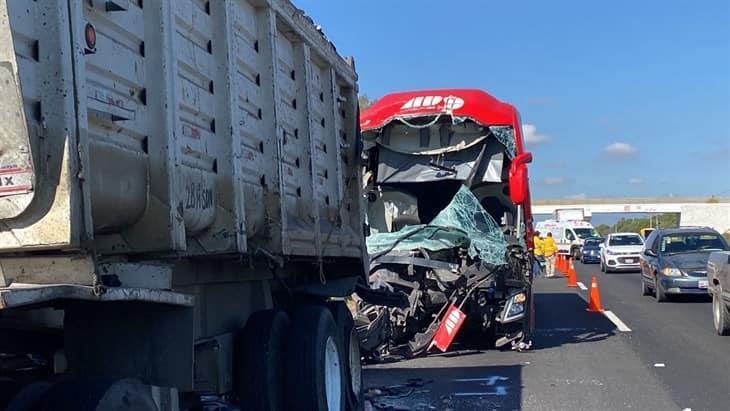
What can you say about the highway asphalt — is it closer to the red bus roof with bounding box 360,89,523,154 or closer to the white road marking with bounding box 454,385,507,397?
the white road marking with bounding box 454,385,507,397

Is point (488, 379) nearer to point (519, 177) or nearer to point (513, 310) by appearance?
point (513, 310)

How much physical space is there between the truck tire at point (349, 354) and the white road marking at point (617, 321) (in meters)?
7.06

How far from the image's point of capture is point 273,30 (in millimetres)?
6090

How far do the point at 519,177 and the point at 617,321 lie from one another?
4.50 metres

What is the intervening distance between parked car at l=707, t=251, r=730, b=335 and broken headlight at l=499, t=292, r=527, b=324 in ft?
9.13

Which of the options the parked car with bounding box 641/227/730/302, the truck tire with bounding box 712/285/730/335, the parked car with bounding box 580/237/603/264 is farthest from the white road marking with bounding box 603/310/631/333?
the parked car with bounding box 580/237/603/264

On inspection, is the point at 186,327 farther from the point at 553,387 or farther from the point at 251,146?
the point at 553,387

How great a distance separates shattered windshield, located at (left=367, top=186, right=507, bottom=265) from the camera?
1156 cm

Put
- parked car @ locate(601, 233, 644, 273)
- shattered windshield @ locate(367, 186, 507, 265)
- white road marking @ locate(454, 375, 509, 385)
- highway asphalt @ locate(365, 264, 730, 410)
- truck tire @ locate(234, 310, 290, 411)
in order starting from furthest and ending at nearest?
parked car @ locate(601, 233, 644, 273) → shattered windshield @ locate(367, 186, 507, 265) → white road marking @ locate(454, 375, 509, 385) → highway asphalt @ locate(365, 264, 730, 410) → truck tire @ locate(234, 310, 290, 411)

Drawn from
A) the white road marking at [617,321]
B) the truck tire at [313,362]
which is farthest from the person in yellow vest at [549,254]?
the truck tire at [313,362]

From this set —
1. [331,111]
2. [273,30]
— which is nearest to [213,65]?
[273,30]

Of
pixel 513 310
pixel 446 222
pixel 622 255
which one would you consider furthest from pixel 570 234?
pixel 513 310

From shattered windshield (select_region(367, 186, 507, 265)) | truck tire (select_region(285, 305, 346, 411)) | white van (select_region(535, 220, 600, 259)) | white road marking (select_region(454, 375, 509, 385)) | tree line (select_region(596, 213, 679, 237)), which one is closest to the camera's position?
truck tire (select_region(285, 305, 346, 411))

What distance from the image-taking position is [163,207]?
412 centimetres
